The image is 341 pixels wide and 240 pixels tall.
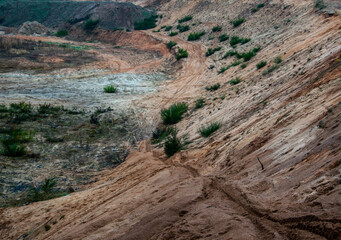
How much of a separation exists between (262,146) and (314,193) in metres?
2.14

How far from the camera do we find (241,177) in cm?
527

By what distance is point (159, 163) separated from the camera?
25.5 ft

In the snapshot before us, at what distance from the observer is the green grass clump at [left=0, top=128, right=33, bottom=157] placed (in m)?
8.55

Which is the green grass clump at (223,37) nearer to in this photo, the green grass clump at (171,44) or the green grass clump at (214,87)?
the green grass clump at (171,44)

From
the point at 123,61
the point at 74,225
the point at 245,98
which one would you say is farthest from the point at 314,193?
the point at 123,61

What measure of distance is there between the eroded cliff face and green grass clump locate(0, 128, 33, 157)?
102 inches

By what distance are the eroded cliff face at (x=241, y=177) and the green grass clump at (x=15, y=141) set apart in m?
2.59

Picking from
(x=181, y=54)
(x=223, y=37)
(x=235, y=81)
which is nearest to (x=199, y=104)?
(x=235, y=81)

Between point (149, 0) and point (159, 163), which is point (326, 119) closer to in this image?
point (159, 163)

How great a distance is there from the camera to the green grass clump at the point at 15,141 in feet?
28.0

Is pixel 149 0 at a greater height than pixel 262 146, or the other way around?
pixel 149 0

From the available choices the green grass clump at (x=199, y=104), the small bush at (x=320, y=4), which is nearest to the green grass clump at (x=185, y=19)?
the small bush at (x=320, y=4)

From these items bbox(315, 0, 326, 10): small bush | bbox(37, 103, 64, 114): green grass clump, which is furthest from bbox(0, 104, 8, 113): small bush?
bbox(315, 0, 326, 10): small bush

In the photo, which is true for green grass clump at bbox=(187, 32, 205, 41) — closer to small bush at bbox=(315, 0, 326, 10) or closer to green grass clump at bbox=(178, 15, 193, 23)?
green grass clump at bbox=(178, 15, 193, 23)
